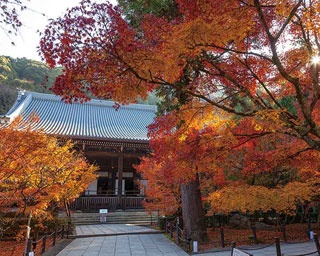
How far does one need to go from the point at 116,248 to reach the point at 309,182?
7405 mm

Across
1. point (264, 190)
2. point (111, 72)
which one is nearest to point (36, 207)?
point (111, 72)

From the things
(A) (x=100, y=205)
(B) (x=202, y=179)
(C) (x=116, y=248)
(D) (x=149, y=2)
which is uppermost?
(D) (x=149, y=2)

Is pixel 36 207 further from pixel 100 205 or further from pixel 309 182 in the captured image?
pixel 100 205

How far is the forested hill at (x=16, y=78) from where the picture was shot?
137 feet

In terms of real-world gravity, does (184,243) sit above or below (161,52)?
below

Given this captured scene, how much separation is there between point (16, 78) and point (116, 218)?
40224 millimetres

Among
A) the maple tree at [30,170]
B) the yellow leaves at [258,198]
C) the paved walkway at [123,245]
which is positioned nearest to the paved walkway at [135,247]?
the paved walkway at [123,245]

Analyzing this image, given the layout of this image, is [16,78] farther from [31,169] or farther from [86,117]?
[31,169]

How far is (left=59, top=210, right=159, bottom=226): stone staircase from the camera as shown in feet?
56.7

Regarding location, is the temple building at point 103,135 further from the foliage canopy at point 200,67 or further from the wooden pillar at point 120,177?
the foliage canopy at point 200,67

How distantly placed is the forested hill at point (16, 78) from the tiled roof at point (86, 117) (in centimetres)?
1720

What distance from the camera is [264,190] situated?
9047 mm

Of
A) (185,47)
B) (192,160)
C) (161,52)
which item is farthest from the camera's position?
(192,160)

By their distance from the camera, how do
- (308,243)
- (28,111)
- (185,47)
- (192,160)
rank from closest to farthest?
(185,47) < (192,160) < (308,243) < (28,111)
